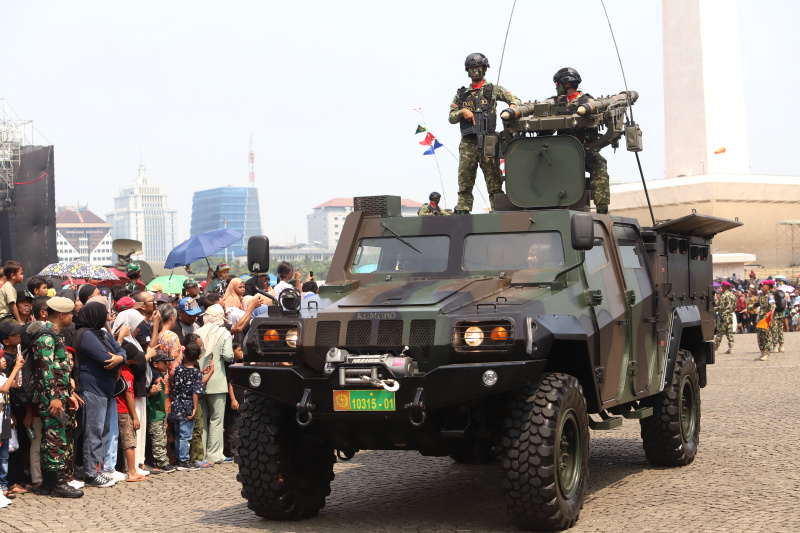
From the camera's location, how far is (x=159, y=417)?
1088 centimetres

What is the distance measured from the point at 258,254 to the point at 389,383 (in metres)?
2.06

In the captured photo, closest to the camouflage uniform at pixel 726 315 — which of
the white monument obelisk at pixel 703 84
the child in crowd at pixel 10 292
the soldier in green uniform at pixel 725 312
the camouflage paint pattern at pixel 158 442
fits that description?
the soldier in green uniform at pixel 725 312

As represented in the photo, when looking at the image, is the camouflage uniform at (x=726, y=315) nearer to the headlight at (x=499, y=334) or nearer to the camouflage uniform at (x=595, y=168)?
the camouflage uniform at (x=595, y=168)

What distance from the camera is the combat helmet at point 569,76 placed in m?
12.1

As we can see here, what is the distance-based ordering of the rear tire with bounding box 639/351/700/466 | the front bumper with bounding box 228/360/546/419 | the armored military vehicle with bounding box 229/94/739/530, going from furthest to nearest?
the rear tire with bounding box 639/351/700/466
the armored military vehicle with bounding box 229/94/739/530
the front bumper with bounding box 228/360/546/419

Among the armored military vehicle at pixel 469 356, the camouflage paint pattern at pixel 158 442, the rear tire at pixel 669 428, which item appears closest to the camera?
the armored military vehicle at pixel 469 356

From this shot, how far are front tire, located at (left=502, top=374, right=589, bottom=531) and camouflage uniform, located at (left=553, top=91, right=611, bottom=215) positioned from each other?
3.92 metres

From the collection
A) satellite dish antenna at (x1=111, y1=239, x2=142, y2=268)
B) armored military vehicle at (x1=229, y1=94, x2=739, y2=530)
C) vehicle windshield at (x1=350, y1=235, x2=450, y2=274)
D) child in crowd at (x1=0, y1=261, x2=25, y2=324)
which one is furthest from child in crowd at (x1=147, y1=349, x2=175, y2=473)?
satellite dish antenna at (x1=111, y1=239, x2=142, y2=268)

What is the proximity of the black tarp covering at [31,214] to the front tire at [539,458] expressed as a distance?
3189 cm

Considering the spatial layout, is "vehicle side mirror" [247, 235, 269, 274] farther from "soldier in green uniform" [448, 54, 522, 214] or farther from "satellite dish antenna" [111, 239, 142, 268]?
"satellite dish antenna" [111, 239, 142, 268]

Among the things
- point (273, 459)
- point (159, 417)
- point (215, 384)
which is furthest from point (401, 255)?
point (159, 417)

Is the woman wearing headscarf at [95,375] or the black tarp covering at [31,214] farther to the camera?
the black tarp covering at [31,214]

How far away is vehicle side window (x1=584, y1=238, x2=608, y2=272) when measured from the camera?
348 inches

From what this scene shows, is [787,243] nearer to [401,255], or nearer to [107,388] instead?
[401,255]
